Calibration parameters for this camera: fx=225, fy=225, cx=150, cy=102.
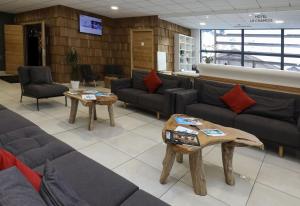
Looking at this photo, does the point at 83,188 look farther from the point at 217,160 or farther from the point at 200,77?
the point at 200,77

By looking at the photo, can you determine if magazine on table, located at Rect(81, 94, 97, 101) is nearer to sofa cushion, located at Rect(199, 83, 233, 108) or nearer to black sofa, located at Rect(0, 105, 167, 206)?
black sofa, located at Rect(0, 105, 167, 206)

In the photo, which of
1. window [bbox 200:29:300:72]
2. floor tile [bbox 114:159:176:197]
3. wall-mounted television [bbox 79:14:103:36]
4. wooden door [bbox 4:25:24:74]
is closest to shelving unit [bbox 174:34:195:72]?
window [bbox 200:29:300:72]

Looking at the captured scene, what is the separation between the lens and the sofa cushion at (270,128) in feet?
9.00

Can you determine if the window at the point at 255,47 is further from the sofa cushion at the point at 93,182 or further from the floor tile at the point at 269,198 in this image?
the sofa cushion at the point at 93,182

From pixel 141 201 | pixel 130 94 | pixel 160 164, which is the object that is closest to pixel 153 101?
pixel 130 94

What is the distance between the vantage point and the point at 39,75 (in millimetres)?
5000

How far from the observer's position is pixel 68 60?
7.11 m

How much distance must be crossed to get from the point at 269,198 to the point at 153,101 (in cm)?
261

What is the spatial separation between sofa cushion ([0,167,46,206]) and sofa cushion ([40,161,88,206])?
0.27 ft

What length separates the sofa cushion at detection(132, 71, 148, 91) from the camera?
5.07 metres

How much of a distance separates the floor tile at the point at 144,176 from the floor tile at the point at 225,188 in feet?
0.89

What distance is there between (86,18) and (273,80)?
6.41 meters

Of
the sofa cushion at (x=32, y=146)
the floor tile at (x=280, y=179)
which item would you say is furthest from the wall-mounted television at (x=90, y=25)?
the floor tile at (x=280, y=179)

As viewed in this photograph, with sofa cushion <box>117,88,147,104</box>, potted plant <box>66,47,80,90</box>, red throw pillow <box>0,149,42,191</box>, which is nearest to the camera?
red throw pillow <box>0,149,42,191</box>
